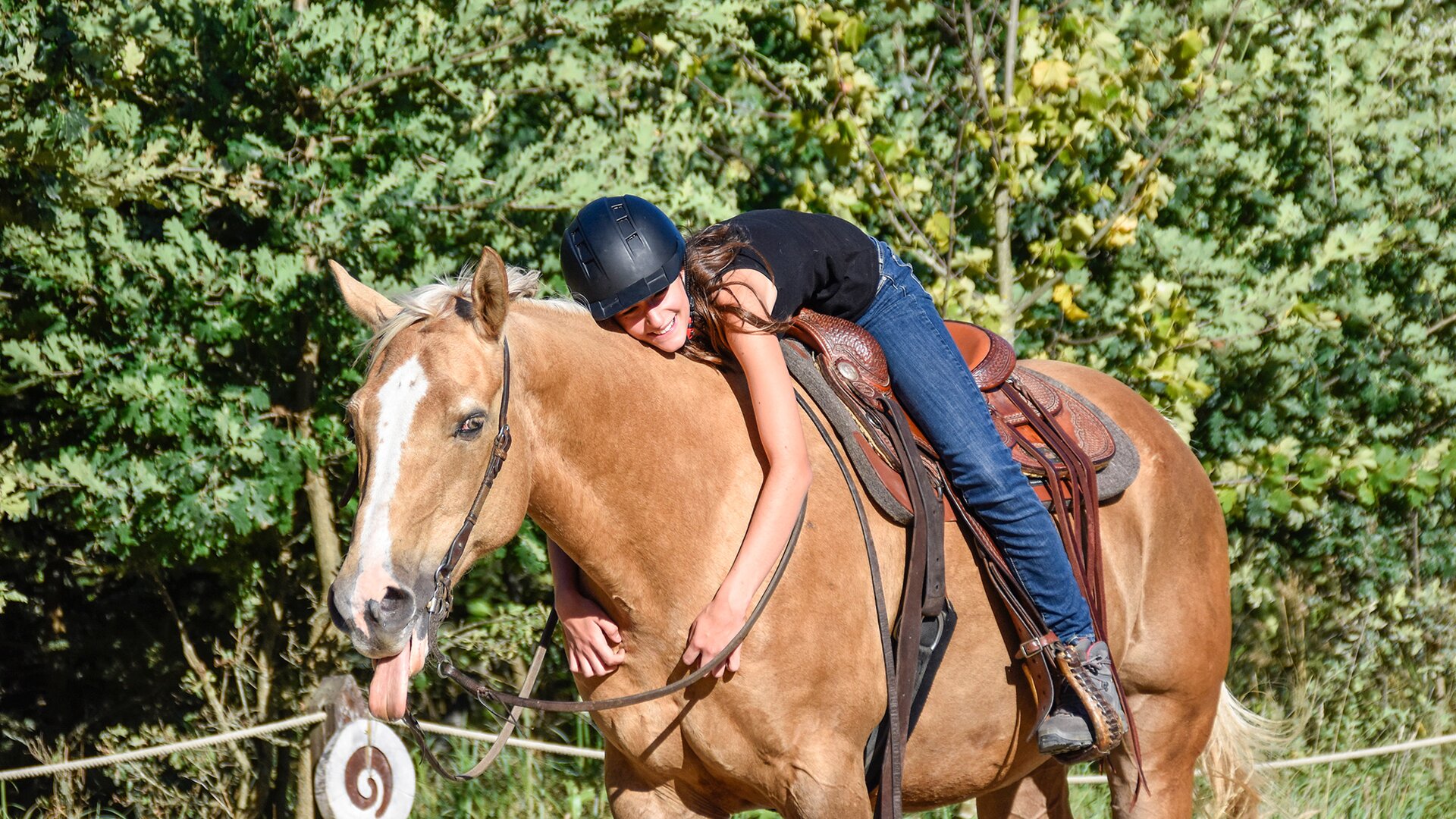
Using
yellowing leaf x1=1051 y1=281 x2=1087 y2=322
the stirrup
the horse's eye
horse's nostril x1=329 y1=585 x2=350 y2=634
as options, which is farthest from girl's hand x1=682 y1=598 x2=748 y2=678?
Answer: yellowing leaf x1=1051 y1=281 x2=1087 y2=322

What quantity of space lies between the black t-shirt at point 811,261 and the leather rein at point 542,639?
0.37 metres

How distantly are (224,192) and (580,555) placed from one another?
2.90 metres

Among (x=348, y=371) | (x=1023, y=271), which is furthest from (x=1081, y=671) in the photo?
(x=348, y=371)

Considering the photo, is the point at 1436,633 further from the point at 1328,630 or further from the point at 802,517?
the point at 802,517

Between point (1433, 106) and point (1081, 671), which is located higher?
point (1433, 106)

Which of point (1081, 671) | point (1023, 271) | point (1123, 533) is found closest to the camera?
point (1081, 671)

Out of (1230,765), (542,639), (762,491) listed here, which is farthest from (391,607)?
(1230,765)

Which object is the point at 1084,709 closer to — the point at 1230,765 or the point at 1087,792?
the point at 1230,765

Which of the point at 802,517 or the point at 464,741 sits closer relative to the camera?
the point at 802,517

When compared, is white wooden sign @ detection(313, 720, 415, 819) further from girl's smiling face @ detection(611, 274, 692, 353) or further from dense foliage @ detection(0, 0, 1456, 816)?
girl's smiling face @ detection(611, 274, 692, 353)

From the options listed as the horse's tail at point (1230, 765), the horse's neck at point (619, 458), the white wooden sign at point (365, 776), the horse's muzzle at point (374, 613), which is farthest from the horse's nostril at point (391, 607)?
the horse's tail at point (1230, 765)

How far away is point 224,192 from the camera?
4.80m

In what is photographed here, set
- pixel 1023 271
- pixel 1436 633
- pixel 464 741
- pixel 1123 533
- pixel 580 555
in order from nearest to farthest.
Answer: pixel 580 555
pixel 1123 533
pixel 1023 271
pixel 464 741
pixel 1436 633

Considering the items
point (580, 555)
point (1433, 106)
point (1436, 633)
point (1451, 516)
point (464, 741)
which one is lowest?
point (464, 741)
